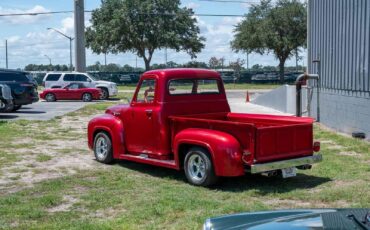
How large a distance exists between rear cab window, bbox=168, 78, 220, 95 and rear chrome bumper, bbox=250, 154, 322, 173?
2253 mm

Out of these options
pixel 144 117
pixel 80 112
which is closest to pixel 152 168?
pixel 144 117

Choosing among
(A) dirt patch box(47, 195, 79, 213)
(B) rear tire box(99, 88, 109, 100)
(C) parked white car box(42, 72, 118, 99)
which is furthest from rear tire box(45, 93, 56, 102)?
(A) dirt patch box(47, 195, 79, 213)

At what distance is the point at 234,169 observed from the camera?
26.7 ft

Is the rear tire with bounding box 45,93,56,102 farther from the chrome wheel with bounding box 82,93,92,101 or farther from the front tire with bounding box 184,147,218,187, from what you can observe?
the front tire with bounding box 184,147,218,187

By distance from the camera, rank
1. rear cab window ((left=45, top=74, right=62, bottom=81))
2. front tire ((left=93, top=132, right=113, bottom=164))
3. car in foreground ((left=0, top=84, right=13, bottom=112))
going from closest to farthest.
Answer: front tire ((left=93, top=132, right=113, bottom=164)) < car in foreground ((left=0, top=84, right=13, bottom=112)) < rear cab window ((left=45, top=74, right=62, bottom=81))

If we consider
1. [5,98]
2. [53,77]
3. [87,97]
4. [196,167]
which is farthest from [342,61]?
[53,77]

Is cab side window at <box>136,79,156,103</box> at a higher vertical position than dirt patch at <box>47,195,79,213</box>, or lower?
higher

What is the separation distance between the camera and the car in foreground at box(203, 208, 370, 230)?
3164 mm

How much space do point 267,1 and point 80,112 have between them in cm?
4135

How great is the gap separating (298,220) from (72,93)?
31.3 metres

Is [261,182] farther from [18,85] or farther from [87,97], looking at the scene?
[87,97]

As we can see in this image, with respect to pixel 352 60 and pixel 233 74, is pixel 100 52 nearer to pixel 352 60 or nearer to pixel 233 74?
pixel 233 74

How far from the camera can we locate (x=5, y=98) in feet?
70.6

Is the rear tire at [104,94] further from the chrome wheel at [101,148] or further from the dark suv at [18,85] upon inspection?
the chrome wheel at [101,148]
